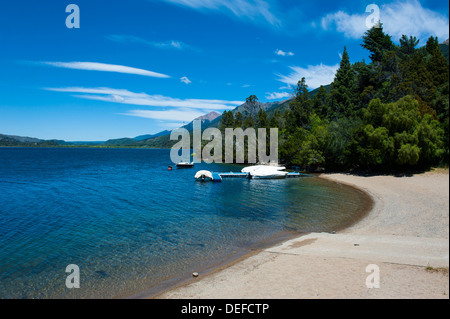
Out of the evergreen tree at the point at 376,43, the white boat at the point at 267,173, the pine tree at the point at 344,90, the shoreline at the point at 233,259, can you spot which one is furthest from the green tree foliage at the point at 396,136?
the evergreen tree at the point at 376,43

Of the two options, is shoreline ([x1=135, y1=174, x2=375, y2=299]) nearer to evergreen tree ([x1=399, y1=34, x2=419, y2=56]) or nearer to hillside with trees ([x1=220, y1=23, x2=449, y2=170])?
hillside with trees ([x1=220, y1=23, x2=449, y2=170])

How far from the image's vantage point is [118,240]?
17328 mm

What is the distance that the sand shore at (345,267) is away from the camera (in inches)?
346

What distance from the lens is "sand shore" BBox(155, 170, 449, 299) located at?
8790 mm

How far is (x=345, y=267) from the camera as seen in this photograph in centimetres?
1159

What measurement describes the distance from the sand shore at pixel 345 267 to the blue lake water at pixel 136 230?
6.79 ft

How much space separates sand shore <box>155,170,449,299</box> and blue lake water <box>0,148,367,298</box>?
2.07 m

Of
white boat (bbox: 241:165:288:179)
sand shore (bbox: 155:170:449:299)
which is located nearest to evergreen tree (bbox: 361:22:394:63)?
white boat (bbox: 241:165:288:179)

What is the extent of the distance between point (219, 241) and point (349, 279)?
882cm

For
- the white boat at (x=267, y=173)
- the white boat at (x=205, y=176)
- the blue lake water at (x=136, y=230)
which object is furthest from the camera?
the white boat at (x=267, y=173)

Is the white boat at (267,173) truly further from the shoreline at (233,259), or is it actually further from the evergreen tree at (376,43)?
the evergreen tree at (376,43)

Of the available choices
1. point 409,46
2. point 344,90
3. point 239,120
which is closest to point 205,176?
point 344,90
